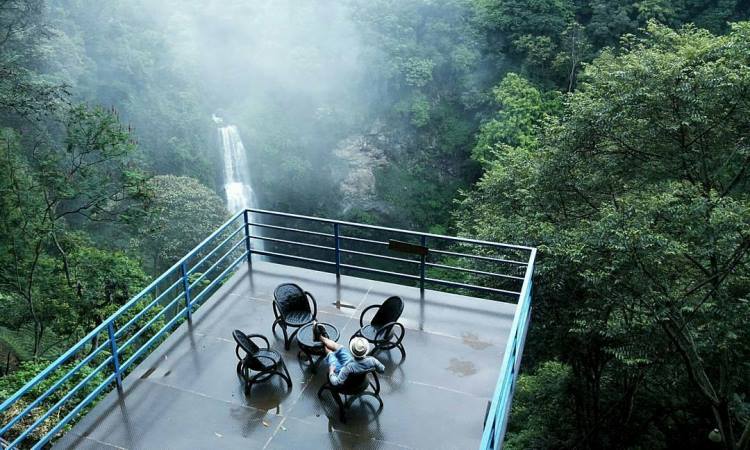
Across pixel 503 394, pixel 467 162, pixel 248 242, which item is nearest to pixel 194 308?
pixel 248 242

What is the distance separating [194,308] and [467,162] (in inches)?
982

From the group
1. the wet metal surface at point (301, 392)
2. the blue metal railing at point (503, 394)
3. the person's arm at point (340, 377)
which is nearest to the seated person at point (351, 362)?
the person's arm at point (340, 377)

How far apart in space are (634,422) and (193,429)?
38.3 ft

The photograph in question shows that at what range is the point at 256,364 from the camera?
6.58 meters

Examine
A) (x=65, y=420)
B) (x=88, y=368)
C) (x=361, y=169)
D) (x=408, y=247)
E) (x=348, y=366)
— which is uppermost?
(x=408, y=247)

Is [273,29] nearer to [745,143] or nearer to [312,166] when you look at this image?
[312,166]

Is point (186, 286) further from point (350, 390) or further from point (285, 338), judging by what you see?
point (350, 390)

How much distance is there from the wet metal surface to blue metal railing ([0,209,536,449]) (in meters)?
0.29

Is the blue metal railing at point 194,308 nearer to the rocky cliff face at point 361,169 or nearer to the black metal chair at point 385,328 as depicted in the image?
the black metal chair at point 385,328

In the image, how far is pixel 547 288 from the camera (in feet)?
38.0

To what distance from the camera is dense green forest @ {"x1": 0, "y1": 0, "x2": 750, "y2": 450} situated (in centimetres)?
1109

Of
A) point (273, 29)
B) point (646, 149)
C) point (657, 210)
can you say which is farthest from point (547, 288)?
point (273, 29)

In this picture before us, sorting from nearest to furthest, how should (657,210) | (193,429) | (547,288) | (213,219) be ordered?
(193,429) < (657,210) < (547,288) < (213,219)

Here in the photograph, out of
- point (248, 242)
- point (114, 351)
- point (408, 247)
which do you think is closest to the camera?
point (114, 351)
